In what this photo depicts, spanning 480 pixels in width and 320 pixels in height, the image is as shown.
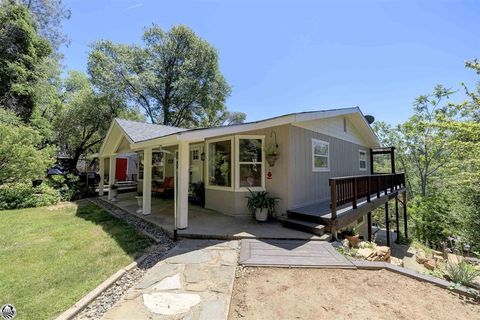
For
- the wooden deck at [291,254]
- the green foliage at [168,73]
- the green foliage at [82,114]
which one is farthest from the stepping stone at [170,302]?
the green foliage at [168,73]

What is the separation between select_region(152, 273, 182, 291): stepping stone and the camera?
318cm

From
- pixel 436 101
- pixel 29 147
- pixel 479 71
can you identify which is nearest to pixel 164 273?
pixel 479 71

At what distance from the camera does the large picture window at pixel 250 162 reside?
22.4ft

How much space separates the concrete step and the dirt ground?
1536 mm

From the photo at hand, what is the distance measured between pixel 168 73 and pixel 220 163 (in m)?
16.5

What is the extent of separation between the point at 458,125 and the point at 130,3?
408 inches

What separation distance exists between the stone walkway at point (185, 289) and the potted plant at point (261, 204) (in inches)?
77.6

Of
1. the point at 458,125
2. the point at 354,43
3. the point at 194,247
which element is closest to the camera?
the point at 194,247

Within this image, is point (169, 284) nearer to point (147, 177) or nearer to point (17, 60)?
point (147, 177)

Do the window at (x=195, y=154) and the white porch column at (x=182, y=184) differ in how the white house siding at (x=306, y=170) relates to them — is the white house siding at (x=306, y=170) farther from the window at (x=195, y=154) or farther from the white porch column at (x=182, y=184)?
the window at (x=195, y=154)

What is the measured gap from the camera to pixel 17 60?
13359 millimetres

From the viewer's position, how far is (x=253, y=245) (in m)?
4.69

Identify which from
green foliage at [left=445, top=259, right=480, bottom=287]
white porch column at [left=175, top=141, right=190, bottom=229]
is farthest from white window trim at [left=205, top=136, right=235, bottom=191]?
green foliage at [left=445, top=259, right=480, bottom=287]

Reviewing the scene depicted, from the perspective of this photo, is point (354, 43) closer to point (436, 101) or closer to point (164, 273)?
point (164, 273)
